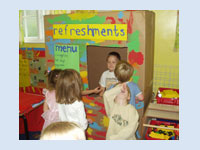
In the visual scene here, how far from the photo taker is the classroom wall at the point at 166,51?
6.59ft

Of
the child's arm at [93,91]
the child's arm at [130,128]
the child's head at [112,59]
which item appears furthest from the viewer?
the child's arm at [93,91]

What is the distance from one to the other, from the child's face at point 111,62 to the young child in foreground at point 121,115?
0.29 m

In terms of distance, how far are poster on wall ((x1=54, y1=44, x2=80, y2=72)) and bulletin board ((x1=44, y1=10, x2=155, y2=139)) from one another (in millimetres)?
19

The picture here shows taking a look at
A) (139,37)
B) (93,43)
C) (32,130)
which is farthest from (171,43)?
(32,130)

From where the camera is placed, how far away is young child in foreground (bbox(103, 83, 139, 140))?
1315 mm

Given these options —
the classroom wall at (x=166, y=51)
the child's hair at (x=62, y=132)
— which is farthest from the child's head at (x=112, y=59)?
the child's hair at (x=62, y=132)

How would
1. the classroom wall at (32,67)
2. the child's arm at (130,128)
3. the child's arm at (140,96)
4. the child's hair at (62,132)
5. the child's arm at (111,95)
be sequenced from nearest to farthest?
the child's hair at (62,132) → the child's arm at (130,128) → the child's arm at (111,95) → the child's arm at (140,96) → the classroom wall at (32,67)

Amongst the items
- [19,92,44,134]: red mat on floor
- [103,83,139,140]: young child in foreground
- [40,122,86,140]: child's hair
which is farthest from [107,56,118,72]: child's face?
[40,122,86,140]: child's hair

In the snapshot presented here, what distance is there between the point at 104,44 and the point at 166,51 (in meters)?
0.87

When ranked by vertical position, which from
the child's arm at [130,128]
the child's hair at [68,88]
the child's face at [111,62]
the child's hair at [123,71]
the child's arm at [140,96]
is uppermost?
the child's face at [111,62]

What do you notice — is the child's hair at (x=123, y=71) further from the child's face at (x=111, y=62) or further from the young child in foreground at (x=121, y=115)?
the child's face at (x=111, y=62)

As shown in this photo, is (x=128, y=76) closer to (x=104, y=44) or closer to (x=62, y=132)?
(x=104, y=44)

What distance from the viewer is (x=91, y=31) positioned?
5.27ft

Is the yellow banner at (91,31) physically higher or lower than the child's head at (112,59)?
higher
